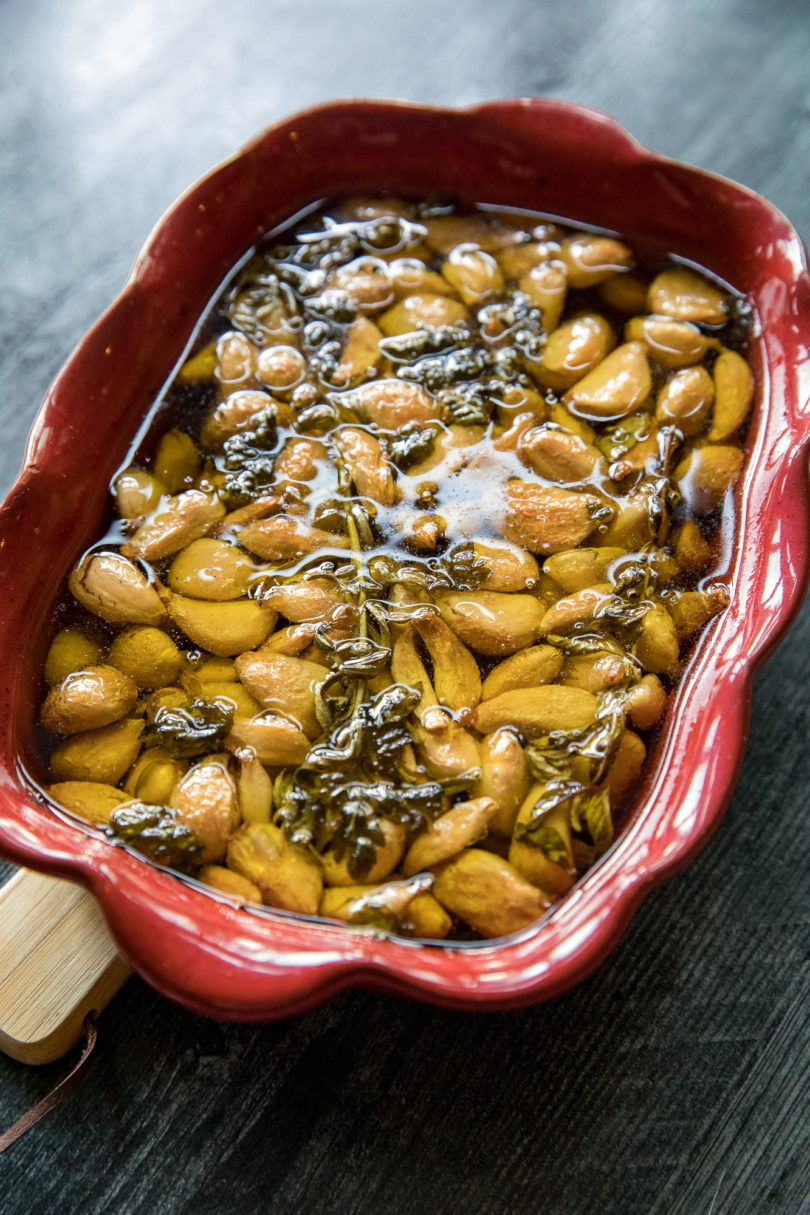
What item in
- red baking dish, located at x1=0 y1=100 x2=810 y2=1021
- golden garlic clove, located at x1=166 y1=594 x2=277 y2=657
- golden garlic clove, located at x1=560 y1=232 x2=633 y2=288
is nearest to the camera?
red baking dish, located at x1=0 y1=100 x2=810 y2=1021

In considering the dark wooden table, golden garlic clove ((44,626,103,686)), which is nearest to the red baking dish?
golden garlic clove ((44,626,103,686))

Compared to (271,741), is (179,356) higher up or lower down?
higher up

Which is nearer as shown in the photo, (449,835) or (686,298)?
(449,835)

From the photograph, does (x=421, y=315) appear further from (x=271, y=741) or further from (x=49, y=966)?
(x=49, y=966)

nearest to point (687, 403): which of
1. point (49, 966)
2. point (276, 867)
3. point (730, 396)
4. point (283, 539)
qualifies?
→ point (730, 396)

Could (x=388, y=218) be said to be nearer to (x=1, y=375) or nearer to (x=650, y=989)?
(x=1, y=375)

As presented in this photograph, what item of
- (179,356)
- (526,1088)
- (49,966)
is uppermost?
(179,356)

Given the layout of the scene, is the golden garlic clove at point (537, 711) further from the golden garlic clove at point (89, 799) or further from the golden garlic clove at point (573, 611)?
the golden garlic clove at point (89, 799)

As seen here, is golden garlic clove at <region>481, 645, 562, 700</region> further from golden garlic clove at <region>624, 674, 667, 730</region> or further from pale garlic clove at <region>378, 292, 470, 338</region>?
pale garlic clove at <region>378, 292, 470, 338</region>
